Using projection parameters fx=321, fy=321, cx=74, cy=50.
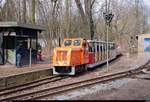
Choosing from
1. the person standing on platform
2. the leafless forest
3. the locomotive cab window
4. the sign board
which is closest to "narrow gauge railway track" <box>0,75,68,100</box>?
the locomotive cab window

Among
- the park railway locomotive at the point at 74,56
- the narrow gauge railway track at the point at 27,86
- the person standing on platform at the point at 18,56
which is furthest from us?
the person standing on platform at the point at 18,56

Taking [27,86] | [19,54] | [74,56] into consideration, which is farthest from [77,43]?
[27,86]

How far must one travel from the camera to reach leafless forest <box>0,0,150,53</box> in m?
42.2

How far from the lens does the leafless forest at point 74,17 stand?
4219 cm

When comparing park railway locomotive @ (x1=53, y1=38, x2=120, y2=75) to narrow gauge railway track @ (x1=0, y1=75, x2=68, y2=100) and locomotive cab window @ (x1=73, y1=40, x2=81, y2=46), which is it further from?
narrow gauge railway track @ (x1=0, y1=75, x2=68, y2=100)

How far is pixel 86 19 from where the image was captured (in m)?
41.2

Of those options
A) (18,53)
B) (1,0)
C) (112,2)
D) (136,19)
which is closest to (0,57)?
(18,53)

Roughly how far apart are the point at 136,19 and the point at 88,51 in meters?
60.7

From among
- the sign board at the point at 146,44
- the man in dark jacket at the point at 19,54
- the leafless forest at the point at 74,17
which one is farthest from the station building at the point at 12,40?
the sign board at the point at 146,44

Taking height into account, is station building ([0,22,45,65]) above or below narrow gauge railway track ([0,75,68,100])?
above

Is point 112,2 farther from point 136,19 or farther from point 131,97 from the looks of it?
point 131,97

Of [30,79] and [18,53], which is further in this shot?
[18,53]

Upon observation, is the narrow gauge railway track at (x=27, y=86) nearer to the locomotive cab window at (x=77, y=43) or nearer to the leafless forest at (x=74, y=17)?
the locomotive cab window at (x=77, y=43)

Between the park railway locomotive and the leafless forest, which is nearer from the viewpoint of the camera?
the park railway locomotive
